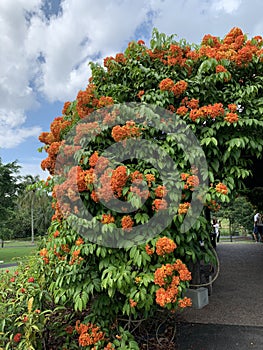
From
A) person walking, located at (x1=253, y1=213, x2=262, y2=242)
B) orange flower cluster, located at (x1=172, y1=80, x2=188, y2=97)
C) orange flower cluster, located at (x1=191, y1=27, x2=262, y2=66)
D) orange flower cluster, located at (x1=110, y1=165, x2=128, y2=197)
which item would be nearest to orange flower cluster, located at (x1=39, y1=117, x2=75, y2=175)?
orange flower cluster, located at (x1=110, y1=165, x2=128, y2=197)

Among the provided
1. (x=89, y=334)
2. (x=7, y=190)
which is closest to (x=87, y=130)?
(x=89, y=334)

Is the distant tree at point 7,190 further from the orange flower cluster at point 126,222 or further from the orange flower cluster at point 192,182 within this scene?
the orange flower cluster at point 192,182

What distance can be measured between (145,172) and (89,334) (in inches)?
62.9

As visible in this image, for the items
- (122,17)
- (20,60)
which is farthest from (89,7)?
(20,60)

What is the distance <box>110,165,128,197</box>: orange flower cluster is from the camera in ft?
6.81

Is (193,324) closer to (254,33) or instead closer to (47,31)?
(254,33)

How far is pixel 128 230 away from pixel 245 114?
5.54ft

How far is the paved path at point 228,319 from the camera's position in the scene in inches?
114

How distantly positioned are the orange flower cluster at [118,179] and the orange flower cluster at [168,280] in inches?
29.0

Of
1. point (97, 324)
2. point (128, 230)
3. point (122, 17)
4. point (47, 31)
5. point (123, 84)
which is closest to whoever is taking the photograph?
point (128, 230)

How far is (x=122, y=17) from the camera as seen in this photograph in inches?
155

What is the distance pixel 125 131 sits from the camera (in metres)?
2.32

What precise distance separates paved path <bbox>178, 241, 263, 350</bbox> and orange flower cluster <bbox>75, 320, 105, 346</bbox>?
1.02 meters

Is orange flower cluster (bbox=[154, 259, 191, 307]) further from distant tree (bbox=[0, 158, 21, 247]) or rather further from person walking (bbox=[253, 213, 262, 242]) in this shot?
distant tree (bbox=[0, 158, 21, 247])
